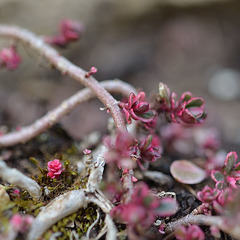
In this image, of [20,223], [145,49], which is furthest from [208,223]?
[145,49]

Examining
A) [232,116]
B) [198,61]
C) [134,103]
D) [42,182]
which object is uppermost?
[134,103]

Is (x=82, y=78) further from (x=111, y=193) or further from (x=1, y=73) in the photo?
(x=1, y=73)

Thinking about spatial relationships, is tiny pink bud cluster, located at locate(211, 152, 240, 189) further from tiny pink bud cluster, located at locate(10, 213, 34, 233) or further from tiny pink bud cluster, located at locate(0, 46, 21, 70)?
tiny pink bud cluster, located at locate(0, 46, 21, 70)

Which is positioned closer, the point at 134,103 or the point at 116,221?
the point at 116,221

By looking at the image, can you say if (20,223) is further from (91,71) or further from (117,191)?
(91,71)

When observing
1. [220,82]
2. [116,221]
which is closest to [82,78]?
[116,221]

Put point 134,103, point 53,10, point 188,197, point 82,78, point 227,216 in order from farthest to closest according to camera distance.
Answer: point 53,10
point 82,78
point 188,197
point 134,103
point 227,216

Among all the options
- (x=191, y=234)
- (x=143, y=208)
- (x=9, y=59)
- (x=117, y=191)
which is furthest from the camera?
(x=9, y=59)
